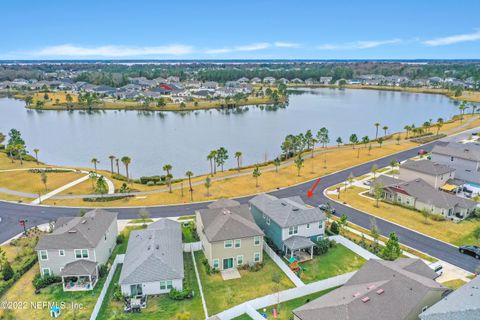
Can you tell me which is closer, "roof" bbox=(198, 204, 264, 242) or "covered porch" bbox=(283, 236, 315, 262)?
"roof" bbox=(198, 204, 264, 242)

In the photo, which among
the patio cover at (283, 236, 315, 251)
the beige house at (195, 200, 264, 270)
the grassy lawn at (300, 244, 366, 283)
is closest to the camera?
the grassy lawn at (300, 244, 366, 283)

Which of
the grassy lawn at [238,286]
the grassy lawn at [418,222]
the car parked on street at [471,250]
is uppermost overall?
the car parked on street at [471,250]

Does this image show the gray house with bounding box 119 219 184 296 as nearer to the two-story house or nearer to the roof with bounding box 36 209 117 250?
the roof with bounding box 36 209 117 250

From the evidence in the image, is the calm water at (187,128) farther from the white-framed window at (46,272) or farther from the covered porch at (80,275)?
the covered porch at (80,275)

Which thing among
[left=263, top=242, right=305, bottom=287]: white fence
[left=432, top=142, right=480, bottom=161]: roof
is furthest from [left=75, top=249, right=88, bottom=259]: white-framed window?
[left=432, top=142, right=480, bottom=161]: roof

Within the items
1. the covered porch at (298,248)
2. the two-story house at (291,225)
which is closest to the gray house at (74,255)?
the two-story house at (291,225)

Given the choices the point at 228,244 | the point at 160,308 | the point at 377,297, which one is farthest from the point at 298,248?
the point at 160,308
